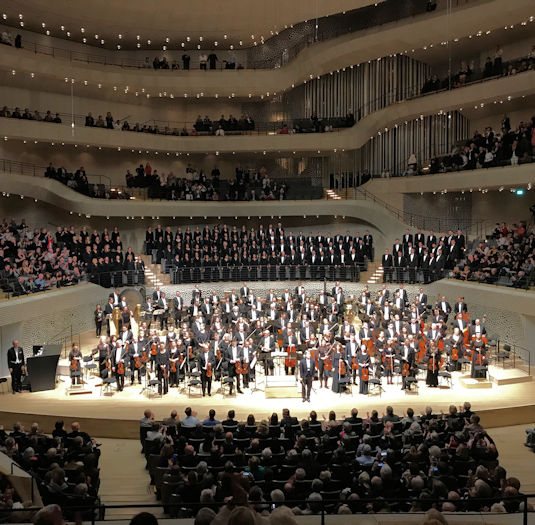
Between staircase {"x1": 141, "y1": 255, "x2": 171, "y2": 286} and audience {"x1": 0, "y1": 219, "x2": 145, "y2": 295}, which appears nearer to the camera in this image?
audience {"x1": 0, "y1": 219, "x2": 145, "y2": 295}

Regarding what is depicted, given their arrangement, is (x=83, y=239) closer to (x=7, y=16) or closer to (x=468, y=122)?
(x=7, y=16)

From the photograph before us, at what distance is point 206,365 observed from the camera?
15.5 m

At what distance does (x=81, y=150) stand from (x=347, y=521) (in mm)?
28428

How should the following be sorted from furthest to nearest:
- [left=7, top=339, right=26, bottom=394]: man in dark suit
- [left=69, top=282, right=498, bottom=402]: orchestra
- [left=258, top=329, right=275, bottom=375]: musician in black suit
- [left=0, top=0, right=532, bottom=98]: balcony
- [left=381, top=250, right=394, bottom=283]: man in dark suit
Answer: [left=381, top=250, right=394, bottom=283]: man in dark suit < [left=0, top=0, right=532, bottom=98]: balcony < [left=258, top=329, right=275, bottom=375]: musician in black suit < [left=7, top=339, right=26, bottom=394]: man in dark suit < [left=69, top=282, right=498, bottom=402]: orchestra

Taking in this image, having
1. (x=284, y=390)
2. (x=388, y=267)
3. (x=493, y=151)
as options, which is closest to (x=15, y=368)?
(x=284, y=390)

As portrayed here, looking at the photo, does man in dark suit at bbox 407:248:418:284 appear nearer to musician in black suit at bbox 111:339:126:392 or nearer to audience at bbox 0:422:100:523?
musician in black suit at bbox 111:339:126:392

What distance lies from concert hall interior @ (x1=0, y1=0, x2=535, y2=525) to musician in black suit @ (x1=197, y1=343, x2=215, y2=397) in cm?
18

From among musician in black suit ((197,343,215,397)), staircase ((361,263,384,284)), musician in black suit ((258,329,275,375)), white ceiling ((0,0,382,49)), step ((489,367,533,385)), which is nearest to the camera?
musician in black suit ((197,343,215,397))

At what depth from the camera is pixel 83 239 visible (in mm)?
25453

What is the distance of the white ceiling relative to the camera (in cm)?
2775

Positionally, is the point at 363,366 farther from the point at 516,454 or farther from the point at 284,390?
the point at 516,454

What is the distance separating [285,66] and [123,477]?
79.5ft

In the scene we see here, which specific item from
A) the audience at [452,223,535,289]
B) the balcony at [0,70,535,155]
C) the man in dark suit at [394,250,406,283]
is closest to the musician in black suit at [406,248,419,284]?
the man in dark suit at [394,250,406,283]

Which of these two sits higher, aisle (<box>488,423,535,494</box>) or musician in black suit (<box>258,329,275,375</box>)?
musician in black suit (<box>258,329,275,375</box>)
